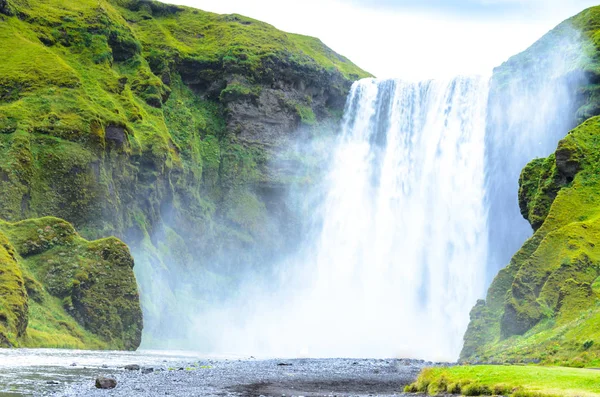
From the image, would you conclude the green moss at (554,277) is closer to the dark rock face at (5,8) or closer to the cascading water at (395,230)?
the cascading water at (395,230)

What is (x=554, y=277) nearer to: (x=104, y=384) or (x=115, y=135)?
(x=104, y=384)

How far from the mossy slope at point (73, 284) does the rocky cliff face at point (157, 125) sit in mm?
9383

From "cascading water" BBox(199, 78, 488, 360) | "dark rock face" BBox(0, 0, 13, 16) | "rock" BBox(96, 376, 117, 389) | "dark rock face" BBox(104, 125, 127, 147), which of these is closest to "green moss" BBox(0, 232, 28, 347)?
"rock" BBox(96, 376, 117, 389)

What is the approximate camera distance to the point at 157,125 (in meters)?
107

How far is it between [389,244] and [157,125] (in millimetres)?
39089

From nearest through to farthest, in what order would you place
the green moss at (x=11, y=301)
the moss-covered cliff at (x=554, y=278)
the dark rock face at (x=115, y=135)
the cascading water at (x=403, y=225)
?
the moss-covered cliff at (x=554, y=278)
the green moss at (x=11, y=301)
the cascading water at (x=403, y=225)
the dark rock face at (x=115, y=135)

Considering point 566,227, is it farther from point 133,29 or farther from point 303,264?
point 133,29

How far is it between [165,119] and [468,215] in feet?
165

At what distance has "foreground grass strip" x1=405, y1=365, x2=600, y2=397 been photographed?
22.0 metres

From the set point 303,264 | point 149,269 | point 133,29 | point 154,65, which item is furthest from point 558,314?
point 133,29

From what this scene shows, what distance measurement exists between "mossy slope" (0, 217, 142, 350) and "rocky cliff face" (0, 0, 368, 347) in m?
9.38

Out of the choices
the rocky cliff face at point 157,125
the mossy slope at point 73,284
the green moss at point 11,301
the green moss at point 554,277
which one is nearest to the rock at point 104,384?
the green moss at point 554,277

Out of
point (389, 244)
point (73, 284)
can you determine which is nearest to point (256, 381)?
point (73, 284)

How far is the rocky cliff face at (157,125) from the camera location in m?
85.4
